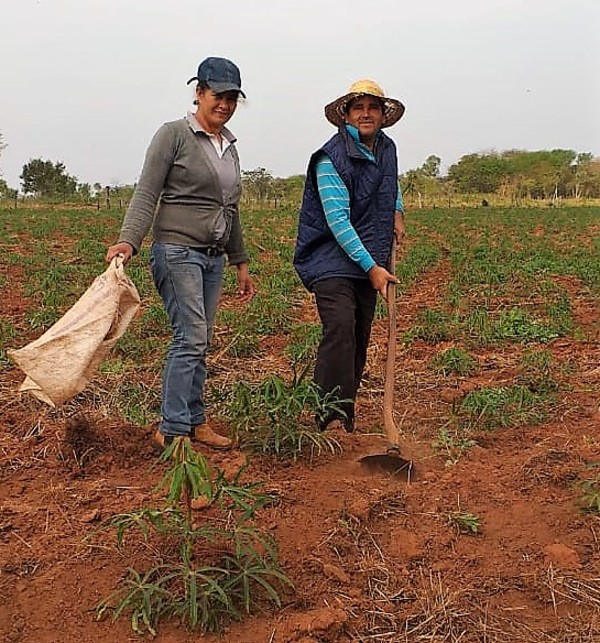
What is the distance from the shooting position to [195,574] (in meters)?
2.40

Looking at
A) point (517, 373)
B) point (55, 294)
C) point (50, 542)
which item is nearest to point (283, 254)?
point (55, 294)

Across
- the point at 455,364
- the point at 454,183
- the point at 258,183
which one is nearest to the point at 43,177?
the point at 258,183

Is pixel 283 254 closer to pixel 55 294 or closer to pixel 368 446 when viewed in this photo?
pixel 55 294

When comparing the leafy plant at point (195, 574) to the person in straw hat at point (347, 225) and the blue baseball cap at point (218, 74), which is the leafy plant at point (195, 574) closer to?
the person in straw hat at point (347, 225)

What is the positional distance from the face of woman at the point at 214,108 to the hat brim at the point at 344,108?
1.90 feet

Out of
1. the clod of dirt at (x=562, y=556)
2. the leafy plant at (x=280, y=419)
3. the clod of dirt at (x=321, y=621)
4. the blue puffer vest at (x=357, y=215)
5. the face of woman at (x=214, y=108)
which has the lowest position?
the clod of dirt at (x=321, y=621)

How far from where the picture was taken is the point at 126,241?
11.9 feet

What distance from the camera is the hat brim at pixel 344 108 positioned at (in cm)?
400

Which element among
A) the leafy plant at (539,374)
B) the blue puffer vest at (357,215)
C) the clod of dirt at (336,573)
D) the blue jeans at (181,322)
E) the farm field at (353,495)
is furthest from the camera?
the leafy plant at (539,374)

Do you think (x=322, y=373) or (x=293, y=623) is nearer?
(x=293, y=623)

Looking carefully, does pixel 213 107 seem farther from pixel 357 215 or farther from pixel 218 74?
pixel 357 215

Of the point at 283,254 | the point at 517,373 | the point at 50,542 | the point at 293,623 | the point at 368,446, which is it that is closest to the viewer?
the point at 293,623

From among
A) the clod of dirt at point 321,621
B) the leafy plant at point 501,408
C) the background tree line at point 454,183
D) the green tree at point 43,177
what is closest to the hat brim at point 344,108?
the leafy plant at point 501,408

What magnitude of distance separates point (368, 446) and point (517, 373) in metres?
2.13
